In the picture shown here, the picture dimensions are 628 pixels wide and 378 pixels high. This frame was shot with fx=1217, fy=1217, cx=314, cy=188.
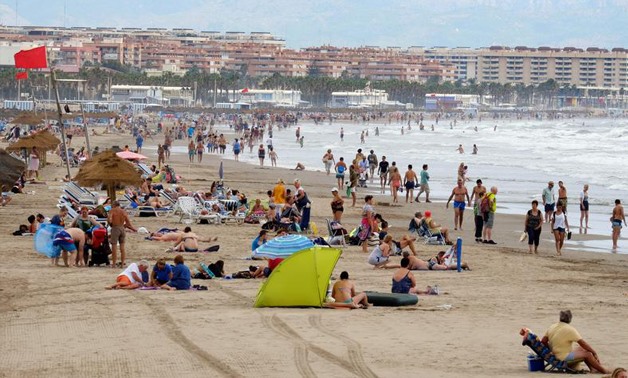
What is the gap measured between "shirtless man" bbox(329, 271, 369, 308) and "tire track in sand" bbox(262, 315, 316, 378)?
38.9 inches

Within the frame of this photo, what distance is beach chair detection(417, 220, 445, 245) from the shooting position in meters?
18.4

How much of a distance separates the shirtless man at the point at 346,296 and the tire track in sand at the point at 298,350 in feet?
3.24

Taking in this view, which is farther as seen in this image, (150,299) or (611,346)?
(150,299)

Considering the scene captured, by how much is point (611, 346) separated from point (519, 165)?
117 ft

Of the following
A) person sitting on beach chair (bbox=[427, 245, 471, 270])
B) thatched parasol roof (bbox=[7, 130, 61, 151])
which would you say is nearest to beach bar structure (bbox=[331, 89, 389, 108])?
thatched parasol roof (bbox=[7, 130, 61, 151])

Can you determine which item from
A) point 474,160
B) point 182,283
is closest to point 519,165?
point 474,160

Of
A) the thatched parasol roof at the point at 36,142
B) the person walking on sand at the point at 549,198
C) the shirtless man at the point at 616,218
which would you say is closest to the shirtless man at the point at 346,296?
the shirtless man at the point at 616,218

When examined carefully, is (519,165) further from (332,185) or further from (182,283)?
(182,283)

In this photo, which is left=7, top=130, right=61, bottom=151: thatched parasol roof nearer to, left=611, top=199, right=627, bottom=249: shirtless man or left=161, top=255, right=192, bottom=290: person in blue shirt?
left=611, top=199, right=627, bottom=249: shirtless man

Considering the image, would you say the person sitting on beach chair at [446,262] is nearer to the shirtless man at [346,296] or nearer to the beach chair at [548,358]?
Result: the shirtless man at [346,296]

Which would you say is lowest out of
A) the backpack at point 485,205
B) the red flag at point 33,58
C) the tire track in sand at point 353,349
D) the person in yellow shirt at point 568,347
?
the tire track in sand at point 353,349

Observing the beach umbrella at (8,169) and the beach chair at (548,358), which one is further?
the beach umbrella at (8,169)

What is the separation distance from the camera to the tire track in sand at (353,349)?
9022 millimetres

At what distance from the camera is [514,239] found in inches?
808
